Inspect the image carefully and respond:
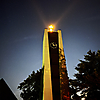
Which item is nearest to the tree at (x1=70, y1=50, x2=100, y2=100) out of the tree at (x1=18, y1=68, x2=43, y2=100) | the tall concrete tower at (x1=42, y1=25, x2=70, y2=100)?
the tall concrete tower at (x1=42, y1=25, x2=70, y2=100)

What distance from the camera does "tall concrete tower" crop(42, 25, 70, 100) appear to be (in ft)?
39.8

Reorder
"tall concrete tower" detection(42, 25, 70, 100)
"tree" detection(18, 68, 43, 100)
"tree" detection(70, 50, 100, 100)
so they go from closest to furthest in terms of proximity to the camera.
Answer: "tree" detection(70, 50, 100, 100), "tall concrete tower" detection(42, 25, 70, 100), "tree" detection(18, 68, 43, 100)

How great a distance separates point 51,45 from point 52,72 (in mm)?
4154

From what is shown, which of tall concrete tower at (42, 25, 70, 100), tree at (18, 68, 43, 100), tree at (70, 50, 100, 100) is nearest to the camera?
tree at (70, 50, 100, 100)

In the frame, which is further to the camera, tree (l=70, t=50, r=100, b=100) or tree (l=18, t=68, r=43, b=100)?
tree (l=18, t=68, r=43, b=100)

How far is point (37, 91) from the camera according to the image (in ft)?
51.2

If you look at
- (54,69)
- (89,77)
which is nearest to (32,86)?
(54,69)

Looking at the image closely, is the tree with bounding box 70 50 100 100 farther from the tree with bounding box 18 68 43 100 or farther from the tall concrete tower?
the tree with bounding box 18 68 43 100

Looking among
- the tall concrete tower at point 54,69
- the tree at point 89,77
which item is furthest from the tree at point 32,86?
the tree at point 89,77

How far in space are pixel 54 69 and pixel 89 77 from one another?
179 inches

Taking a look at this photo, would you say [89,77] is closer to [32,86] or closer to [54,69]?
[54,69]

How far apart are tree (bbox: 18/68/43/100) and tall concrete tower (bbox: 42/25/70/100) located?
2.43m

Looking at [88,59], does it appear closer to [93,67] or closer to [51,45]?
[93,67]

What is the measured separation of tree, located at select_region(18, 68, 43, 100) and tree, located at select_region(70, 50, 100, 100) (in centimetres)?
553
